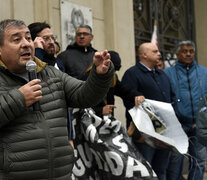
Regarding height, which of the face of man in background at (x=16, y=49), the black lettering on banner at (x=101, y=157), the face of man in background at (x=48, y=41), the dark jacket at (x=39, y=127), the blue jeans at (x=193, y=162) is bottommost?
the blue jeans at (x=193, y=162)

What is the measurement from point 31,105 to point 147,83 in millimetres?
3255

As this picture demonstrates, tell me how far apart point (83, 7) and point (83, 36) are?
2232 millimetres

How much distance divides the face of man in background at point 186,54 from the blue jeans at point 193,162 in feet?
3.58

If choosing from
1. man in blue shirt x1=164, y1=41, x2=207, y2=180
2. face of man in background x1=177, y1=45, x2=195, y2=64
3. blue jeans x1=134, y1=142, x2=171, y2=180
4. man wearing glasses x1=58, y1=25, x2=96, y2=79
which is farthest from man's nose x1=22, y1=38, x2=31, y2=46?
face of man in background x1=177, y1=45, x2=195, y2=64

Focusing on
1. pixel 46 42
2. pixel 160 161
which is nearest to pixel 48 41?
pixel 46 42

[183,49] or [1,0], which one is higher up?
[1,0]

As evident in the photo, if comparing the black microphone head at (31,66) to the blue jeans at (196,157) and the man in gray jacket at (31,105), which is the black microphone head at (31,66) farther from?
the blue jeans at (196,157)

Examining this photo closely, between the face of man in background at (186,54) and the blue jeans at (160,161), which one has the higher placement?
the face of man in background at (186,54)

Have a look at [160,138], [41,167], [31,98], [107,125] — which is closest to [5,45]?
[31,98]

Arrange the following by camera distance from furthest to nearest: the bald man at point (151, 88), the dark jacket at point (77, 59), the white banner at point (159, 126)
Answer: the bald man at point (151, 88)
the white banner at point (159, 126)
the dark jacket at point (77, 59)

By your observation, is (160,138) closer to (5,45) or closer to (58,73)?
(58,73)

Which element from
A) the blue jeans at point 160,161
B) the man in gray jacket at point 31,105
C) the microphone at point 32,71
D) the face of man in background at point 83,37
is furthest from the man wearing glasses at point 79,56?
the microphone at point 32,71

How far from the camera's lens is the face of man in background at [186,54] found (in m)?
6.46

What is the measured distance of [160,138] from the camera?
516 cm
